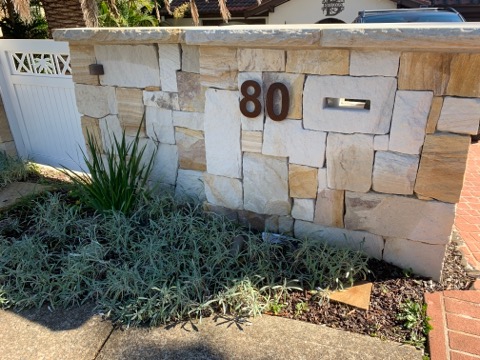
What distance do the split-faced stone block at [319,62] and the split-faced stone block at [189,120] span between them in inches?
31.9

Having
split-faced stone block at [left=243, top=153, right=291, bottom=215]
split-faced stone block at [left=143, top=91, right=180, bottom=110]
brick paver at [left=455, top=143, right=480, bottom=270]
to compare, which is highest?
split-faced stone block at [left=143, top=91, right=180, bottom=110]

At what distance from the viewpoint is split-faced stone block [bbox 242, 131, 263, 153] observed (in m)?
2.59

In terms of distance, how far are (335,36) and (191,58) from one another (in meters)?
1.09

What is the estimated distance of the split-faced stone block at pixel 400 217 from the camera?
7.48 ft

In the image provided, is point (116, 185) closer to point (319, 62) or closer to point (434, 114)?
point (319, 62)

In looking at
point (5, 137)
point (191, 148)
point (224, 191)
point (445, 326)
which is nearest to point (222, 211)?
point (224, 191)

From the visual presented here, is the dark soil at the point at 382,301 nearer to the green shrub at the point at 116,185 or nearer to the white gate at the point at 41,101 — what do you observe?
the green shrub at the point at 116,185

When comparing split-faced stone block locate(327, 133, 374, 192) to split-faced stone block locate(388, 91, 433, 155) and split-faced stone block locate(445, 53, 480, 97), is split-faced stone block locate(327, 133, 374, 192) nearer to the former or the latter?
split-faced stone block locate(388, 91, 433, 155)

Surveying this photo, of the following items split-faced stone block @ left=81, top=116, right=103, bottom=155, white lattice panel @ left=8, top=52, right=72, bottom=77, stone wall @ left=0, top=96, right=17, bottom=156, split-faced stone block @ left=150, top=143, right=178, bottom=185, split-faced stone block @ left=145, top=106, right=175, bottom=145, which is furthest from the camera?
stone wall @ left=0, top=96, right=17, bottom=156

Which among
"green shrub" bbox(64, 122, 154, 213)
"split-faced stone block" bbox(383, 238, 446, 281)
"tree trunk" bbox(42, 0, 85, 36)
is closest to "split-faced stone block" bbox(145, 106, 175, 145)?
"green shrub" bbox(64, 122, 154, 213)

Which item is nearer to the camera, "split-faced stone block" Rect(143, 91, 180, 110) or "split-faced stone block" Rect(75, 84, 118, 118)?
"split-faced stone block" Rect(143, 91, 180, 110)

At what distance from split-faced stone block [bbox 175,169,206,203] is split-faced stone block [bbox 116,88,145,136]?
19.9 inches

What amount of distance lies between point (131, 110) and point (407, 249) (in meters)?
2.29

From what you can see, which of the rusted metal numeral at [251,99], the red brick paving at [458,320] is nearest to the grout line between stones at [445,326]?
the red brick paving at [458,320]
